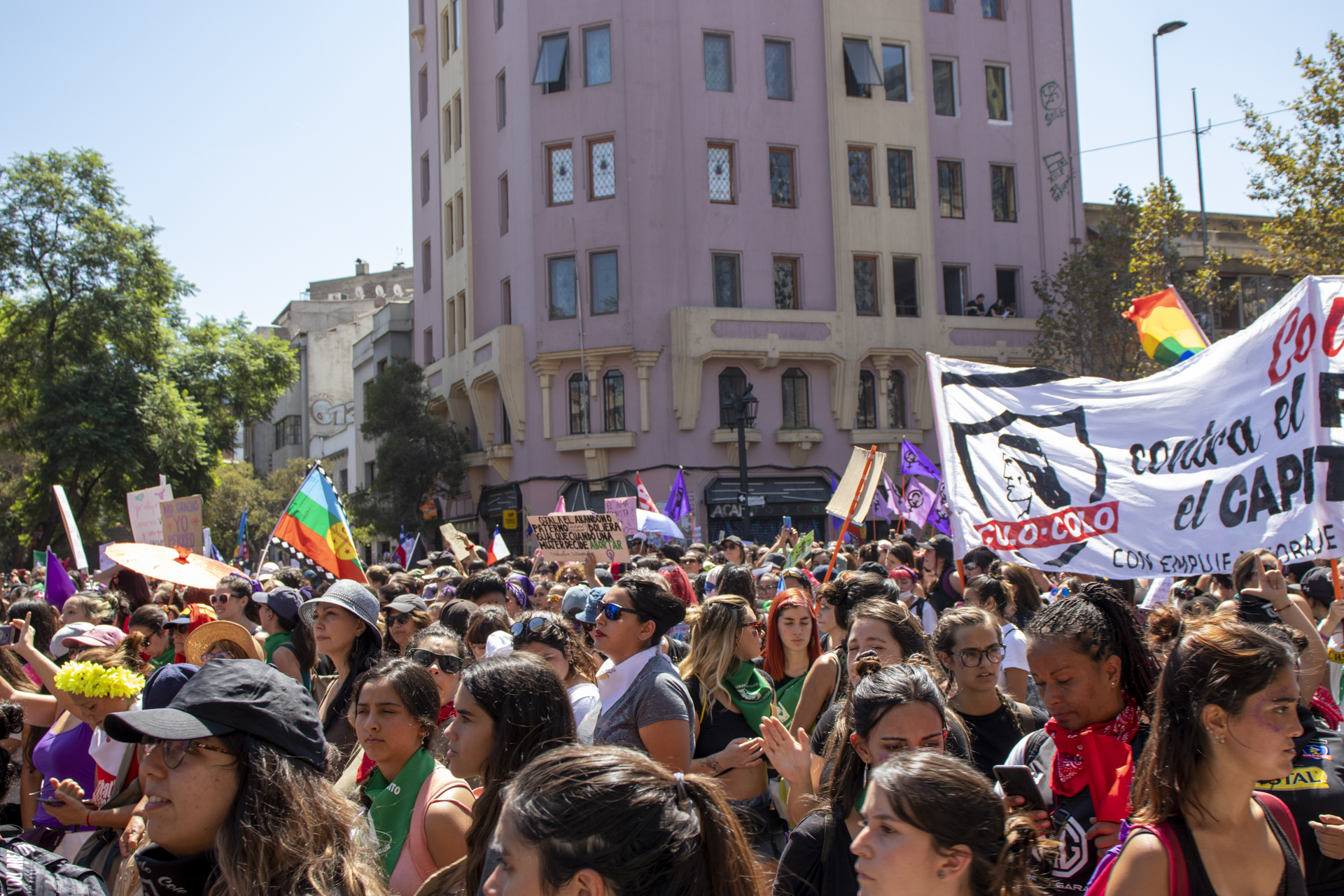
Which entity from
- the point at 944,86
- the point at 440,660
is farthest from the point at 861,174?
the point at 440,660

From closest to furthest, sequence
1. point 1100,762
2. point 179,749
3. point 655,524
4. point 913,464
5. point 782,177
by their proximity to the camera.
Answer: point 179,749, point 1100,762, point 655,524, point 913,464, point 782,177

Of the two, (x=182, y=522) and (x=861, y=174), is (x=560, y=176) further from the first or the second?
(x=182, y=522)

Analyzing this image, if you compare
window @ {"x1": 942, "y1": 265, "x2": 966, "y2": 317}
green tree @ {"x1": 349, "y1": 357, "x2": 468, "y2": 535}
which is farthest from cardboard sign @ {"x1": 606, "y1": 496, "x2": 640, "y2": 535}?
window @ {"x1": 942, "y1": 265, "x2": 966, "y2": 317}

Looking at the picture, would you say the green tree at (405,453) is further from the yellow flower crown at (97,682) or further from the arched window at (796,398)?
the yellow flower crown at (97,682)

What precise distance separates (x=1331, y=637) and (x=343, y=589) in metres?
5.07

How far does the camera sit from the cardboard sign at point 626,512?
1711cm

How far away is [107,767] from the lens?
4.16 metres

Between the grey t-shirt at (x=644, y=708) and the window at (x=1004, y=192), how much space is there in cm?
3212

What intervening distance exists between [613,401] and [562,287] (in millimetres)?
3545

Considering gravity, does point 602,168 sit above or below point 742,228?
above

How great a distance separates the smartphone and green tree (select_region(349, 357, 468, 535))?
32307 millimetres

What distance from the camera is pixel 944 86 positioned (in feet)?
111

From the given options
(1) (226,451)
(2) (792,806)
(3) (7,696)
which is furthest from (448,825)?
(1) (226,451)

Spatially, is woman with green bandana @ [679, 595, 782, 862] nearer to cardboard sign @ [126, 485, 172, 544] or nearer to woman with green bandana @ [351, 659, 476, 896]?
woman with green bandana @ [351, 659, 476, 896]
